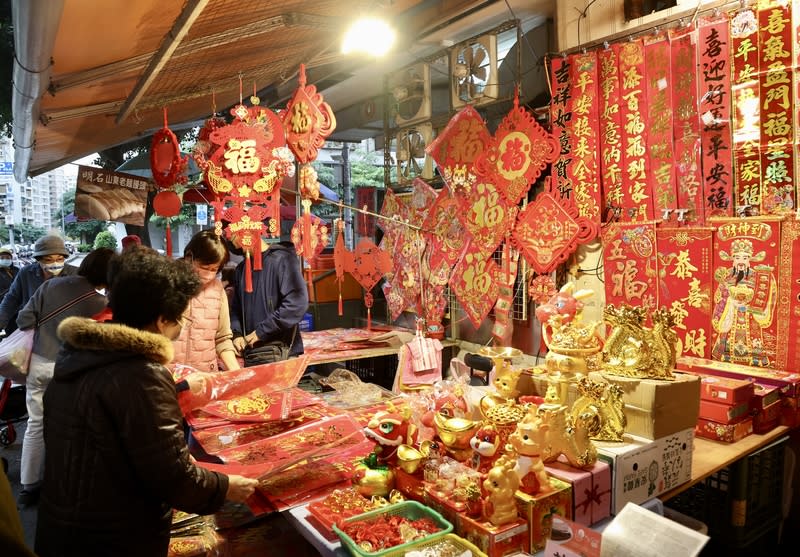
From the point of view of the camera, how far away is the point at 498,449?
185 cm

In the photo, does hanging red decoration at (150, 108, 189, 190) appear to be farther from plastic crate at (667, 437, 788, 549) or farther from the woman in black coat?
plastic crate at (667, 437, 788, 549)

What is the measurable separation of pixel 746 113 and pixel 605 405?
2.13m

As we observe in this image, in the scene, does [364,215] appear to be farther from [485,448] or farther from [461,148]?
[485,448]

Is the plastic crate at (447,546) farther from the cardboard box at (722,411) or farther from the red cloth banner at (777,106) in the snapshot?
the red cloth banner at (777,106)

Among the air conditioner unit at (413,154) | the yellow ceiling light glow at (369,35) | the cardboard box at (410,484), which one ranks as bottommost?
the cardboard box at (410,484)

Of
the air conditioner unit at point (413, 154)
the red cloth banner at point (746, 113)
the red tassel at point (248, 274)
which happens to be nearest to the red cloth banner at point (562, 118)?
the red cloth banner at point (746, 113)

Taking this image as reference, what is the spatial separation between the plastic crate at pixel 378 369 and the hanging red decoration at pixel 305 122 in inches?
122

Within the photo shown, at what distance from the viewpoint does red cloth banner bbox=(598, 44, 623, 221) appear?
12.3 ft

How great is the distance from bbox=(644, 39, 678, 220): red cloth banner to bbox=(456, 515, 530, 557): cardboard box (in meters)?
2.64

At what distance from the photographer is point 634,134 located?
12.0ft

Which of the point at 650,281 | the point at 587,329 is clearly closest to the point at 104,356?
the point at 587,329

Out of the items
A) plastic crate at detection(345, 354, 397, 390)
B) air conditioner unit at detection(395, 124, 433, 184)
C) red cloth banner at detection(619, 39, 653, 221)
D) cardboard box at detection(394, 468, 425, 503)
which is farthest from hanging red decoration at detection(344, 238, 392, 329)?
cardboard box at detection(394, 468, 425, 503)

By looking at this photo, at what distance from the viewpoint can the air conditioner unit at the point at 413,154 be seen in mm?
5605

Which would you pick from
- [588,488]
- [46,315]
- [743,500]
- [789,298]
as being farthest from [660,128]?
[46,315]
